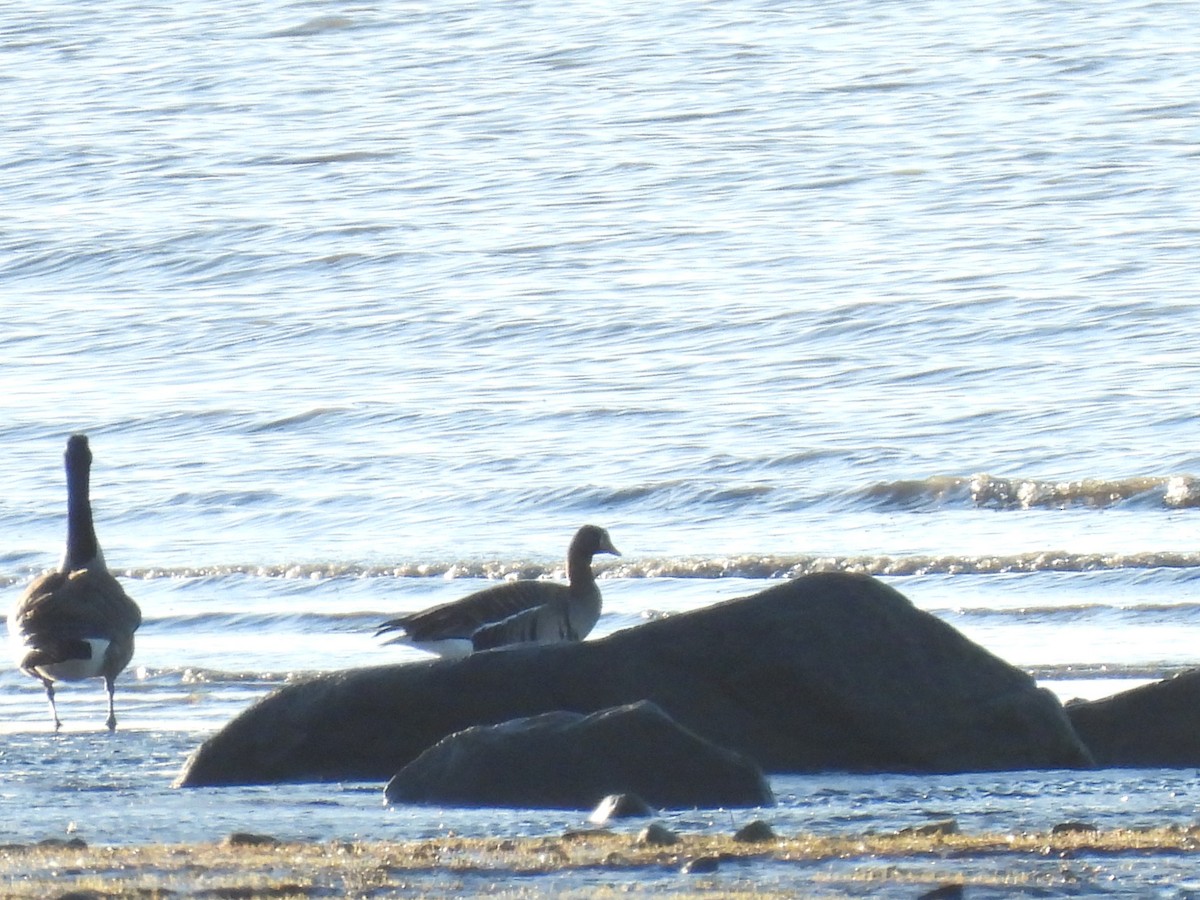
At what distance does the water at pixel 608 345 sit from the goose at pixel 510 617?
2.65 feet

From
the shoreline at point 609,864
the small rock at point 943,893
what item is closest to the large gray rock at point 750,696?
the shoreline at point 609,864

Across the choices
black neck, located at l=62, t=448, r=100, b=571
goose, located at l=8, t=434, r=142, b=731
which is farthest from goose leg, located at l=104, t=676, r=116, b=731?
black neck, located at l=62, t=448, r=100, b=571

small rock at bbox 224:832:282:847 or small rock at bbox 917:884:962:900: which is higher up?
small rock at bbox 917:884:962:900

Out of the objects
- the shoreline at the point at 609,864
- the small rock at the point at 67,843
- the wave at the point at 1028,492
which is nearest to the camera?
the shoreline at the point at 609,864

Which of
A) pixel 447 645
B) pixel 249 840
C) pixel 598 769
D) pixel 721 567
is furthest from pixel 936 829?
pixel 721 567

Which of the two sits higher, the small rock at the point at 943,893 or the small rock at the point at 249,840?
the small rock at the point at 943,893

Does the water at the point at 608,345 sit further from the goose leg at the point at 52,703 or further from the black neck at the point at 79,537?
the black neck at the point at 79,537

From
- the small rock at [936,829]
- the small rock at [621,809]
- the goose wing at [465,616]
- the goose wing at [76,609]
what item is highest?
the small rock at [936,829]

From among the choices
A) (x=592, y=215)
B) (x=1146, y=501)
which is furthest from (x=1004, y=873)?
(x=592, y=215)

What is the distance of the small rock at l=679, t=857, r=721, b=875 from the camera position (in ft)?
17.7

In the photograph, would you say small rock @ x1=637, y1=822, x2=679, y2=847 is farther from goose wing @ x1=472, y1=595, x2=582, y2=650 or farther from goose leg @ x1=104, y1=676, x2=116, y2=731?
goose wing @ x1=472, y1=595, x2=582, y2=650

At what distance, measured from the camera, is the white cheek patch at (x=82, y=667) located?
9945 mm

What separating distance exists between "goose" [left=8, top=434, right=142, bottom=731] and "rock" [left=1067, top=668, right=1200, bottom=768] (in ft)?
13.0

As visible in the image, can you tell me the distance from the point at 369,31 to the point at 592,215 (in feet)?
54.2
